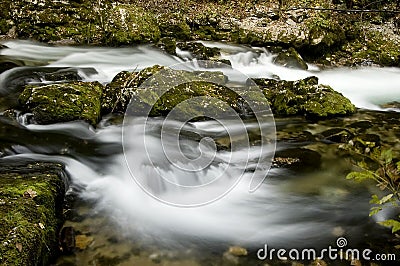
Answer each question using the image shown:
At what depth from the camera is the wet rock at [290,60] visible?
419 inches

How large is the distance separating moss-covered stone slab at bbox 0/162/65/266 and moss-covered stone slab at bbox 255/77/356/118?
4.60m

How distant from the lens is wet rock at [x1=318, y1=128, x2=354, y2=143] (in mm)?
5691

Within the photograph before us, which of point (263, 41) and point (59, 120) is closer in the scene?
point (59, 120)

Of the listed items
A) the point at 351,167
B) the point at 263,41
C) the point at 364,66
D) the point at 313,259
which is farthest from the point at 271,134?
the point at 364,66

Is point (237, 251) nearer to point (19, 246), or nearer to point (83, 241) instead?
point (83, 241)

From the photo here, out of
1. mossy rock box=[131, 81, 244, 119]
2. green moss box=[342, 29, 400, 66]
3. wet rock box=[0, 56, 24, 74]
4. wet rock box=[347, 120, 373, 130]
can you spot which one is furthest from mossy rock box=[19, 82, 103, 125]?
green moss box=[342, 29, 400, 66]

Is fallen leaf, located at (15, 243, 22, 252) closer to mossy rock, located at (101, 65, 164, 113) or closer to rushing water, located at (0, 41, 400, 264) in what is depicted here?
rushing water, located at (0, 41, 400, 264)

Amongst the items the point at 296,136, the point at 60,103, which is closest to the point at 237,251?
the point at 296,136

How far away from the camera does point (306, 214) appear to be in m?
3.82

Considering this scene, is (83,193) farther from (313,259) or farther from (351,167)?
(351,167)

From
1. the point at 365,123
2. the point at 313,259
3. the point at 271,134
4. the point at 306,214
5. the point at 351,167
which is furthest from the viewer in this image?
the point at 365,123

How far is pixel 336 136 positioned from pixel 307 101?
51.5 inches

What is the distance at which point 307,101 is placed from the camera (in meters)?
6.84

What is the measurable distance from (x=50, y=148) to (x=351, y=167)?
4.29 m
